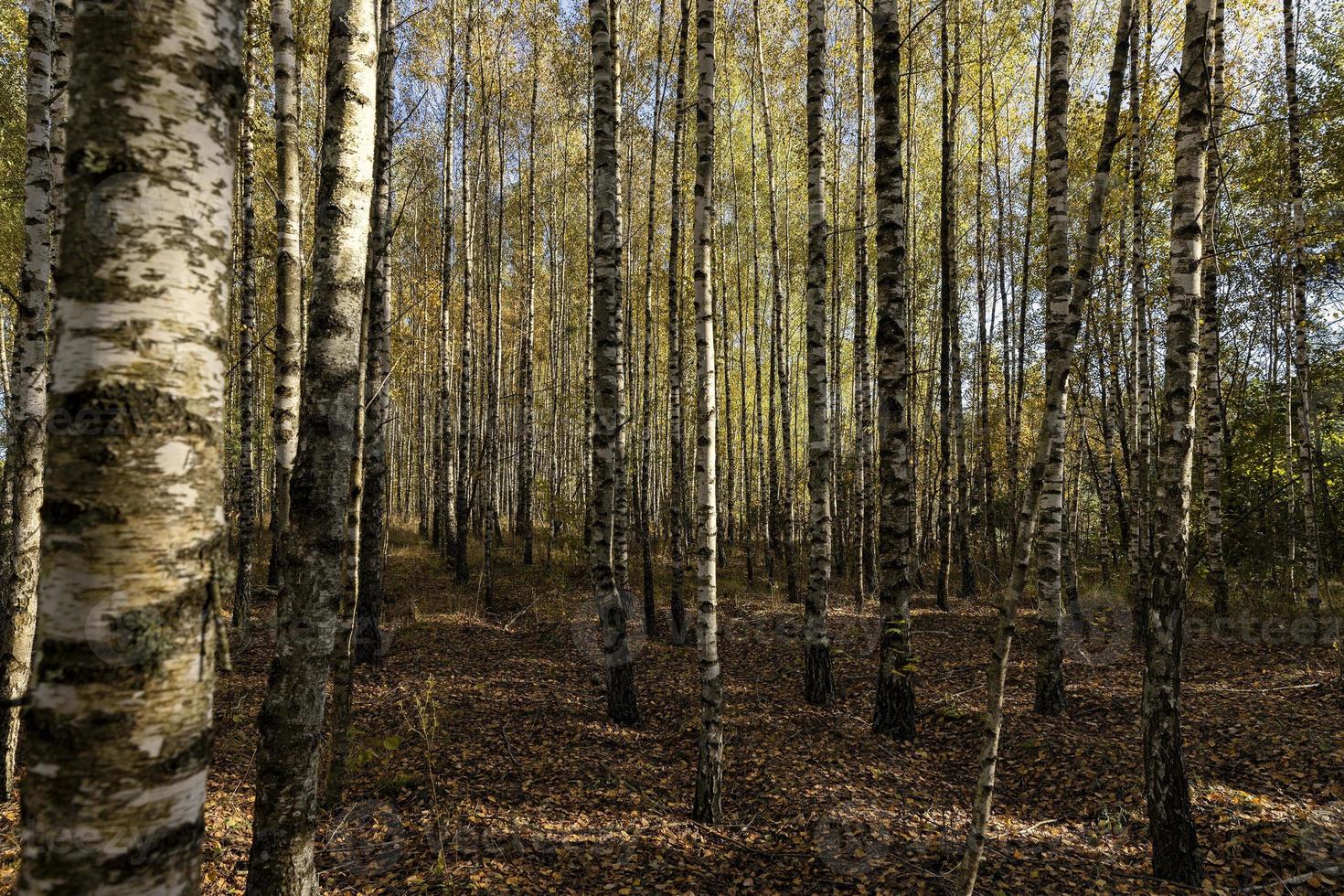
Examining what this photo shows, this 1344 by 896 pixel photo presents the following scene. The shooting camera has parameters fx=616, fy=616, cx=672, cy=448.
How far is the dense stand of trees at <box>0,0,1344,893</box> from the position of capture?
3.87 ft

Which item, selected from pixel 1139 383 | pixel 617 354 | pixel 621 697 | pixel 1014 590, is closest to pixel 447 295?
pixel 617 354

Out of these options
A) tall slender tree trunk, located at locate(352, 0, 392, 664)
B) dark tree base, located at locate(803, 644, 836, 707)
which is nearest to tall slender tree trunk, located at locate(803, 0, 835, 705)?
dark tree base, located at locate(803, 644, 836, 707)

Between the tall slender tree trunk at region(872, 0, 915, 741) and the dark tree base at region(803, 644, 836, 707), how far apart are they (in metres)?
0.91

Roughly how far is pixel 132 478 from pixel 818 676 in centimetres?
734

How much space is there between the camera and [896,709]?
6414 millimetres

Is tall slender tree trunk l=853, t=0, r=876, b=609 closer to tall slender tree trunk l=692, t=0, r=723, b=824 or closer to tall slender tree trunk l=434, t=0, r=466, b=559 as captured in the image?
tall slender tree trunk l=692, t=0, r=723, b=824

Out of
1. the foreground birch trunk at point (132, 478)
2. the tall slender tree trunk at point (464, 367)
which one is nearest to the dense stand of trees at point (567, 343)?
the foreground birch trunk at point (132, 478)

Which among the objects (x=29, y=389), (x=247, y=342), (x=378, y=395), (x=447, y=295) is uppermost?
(x=447, y=295)

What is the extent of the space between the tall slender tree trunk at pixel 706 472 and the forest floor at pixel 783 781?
38cm

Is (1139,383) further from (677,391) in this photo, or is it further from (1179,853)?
(1179,853)

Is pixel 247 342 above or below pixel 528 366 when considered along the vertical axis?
below

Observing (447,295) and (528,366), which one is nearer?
(447,295)

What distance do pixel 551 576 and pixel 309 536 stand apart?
1092 centimetres

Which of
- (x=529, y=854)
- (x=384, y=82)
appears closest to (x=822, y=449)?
(x=529, y=854)
